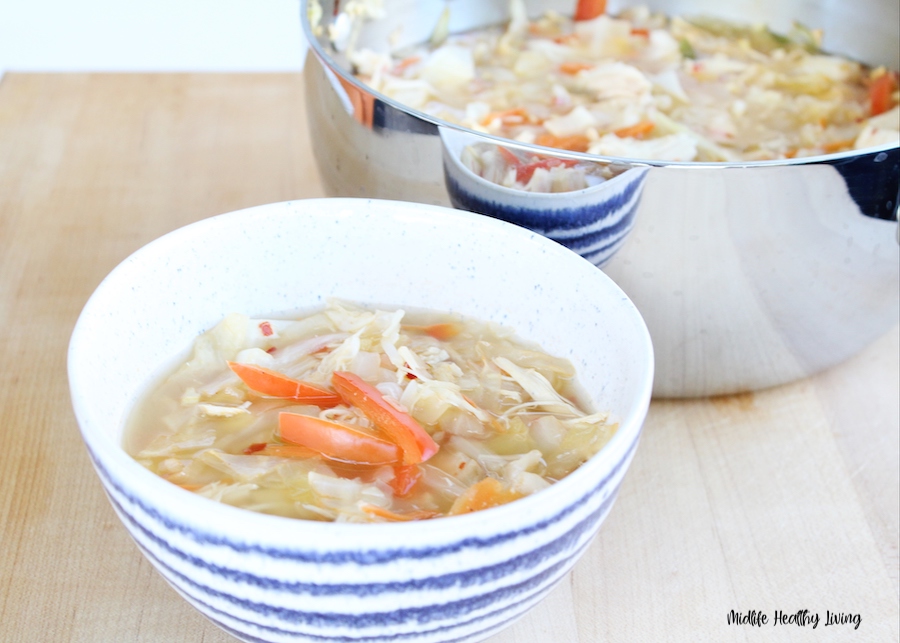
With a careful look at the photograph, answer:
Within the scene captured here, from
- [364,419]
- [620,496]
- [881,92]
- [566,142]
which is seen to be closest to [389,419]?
[364,419]

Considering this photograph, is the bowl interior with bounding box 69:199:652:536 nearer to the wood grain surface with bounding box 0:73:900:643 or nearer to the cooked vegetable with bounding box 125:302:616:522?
the cooked vegetable with bounding box 125:302:616:522

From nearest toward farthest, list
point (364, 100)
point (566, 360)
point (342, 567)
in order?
point (342, 567), point (566, 360), point (364, 100)

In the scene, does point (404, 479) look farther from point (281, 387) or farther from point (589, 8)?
point (589, 8)

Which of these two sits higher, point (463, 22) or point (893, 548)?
point (463, 22)

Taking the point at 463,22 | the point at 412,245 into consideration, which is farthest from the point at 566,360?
the point at 463,22

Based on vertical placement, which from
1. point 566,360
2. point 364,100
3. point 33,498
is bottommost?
point 33,498

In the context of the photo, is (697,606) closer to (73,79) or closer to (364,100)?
(364,100)

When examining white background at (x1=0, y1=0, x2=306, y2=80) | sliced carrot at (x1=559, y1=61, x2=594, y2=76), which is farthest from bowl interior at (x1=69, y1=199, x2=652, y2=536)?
white background at (x1=0, y1=0, x2=306, y2=80)
